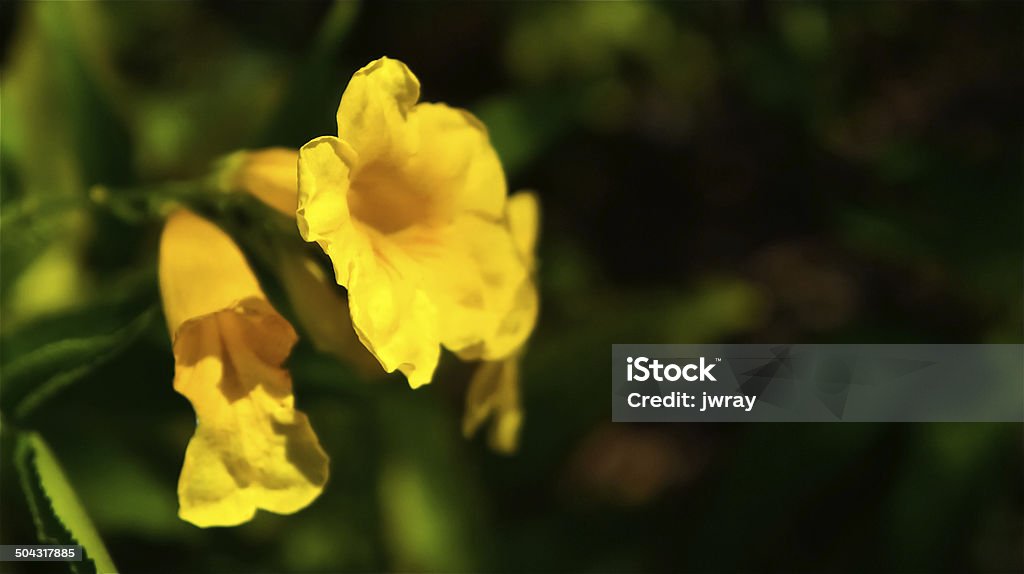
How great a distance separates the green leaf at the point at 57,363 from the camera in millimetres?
792

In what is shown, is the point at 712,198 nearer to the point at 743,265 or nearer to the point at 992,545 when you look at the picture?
the point at 743,265

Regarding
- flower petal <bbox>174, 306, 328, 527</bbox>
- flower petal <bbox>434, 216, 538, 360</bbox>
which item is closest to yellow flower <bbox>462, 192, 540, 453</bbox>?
flower petal <bbox>434, 216, 538, 360</bbox>

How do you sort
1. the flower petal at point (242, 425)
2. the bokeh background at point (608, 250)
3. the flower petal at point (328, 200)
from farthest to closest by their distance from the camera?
the bokeh background at point (608, 250) < the flower petal at point (242, 425) < the flower petal at point (328, 200)

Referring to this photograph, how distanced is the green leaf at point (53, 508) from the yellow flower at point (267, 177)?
0.31 metres

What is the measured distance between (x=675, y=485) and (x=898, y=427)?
37 cm

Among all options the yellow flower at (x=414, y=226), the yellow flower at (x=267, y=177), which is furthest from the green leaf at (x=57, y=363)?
the yellow flower at (x=414, y=226)

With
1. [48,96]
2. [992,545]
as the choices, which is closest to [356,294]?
[48,96]

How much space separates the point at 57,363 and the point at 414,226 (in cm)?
36

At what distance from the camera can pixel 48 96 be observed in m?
1.24

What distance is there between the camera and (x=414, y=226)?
752 millimetres

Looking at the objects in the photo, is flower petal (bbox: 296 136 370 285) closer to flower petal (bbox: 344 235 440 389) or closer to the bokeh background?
flower petal (bbox: 344 235 440 389)

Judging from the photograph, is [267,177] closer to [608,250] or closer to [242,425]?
[242,425]

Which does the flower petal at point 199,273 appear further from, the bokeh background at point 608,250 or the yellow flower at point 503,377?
the yellow flower at point 503,377

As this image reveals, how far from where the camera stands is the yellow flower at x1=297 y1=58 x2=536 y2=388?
2.09 feet
